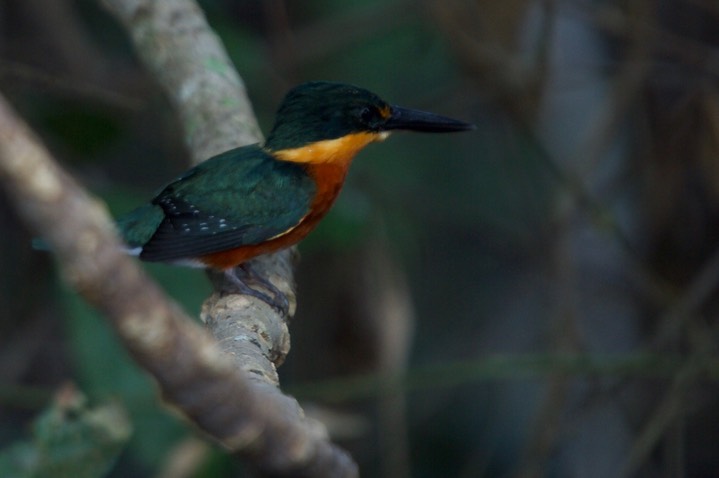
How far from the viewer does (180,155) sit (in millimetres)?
4211

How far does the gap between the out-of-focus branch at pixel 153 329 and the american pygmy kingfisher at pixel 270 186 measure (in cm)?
132

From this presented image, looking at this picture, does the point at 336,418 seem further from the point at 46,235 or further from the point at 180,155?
the point at 46,235

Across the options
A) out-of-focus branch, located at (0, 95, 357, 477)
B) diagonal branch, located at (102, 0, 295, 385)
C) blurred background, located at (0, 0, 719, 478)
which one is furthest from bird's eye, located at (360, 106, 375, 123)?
out-of-focus branch, located at (0, 95, 357, 477)

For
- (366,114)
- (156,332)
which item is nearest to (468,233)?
(366,114)

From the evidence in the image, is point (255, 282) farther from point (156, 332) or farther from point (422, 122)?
point (156, 332)

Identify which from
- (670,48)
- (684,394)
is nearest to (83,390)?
(684,394)

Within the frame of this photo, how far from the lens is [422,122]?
9.55 feet

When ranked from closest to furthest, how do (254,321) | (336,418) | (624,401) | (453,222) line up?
(254,321) < (336,418) < (624,401) < (453,222)

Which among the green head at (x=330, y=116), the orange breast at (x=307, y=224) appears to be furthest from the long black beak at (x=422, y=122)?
the orange breast at (x=307, y=224)

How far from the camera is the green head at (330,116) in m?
2.79

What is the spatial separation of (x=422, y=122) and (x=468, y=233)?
2.18 metres

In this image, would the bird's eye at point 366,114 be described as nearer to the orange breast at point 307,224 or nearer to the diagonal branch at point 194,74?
the orange breast at point 307,224

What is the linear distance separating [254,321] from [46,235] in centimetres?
105

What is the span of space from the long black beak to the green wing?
287 mm
